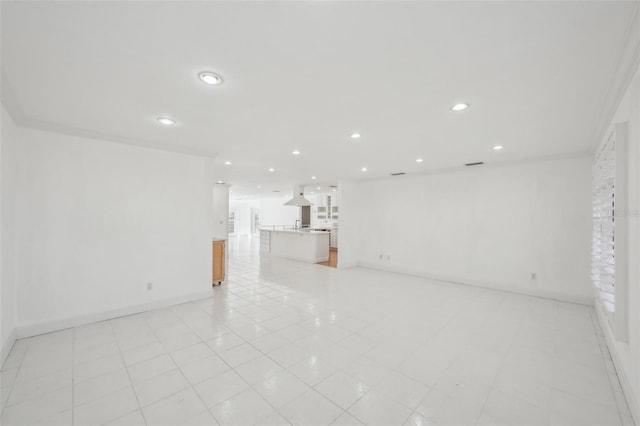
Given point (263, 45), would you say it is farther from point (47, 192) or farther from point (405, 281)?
point (405, 281)

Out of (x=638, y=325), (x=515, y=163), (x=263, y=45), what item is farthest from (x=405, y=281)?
(x=263, y=45)

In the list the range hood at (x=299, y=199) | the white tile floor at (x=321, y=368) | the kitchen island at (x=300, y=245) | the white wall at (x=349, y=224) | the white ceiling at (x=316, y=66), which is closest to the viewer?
the white ceiling at (x=316, y=66)

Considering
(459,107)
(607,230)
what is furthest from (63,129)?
(607,230)

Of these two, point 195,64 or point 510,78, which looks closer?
point 195,64

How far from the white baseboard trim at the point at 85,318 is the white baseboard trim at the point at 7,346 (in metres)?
0.12

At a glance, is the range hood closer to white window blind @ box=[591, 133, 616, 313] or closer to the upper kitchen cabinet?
the upper kitchen cabinet

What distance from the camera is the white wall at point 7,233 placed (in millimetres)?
2482

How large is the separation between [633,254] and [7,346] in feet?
18.1

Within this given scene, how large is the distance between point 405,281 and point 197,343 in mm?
4317

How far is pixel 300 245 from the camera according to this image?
836 cm

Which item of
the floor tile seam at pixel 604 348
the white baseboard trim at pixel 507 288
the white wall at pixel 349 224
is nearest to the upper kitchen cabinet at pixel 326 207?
the white wall at pixel 349 224

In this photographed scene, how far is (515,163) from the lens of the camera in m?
4.91

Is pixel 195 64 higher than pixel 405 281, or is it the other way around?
pixel 195 64

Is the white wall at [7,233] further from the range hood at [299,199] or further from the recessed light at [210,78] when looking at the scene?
the range hood at [299,199]
